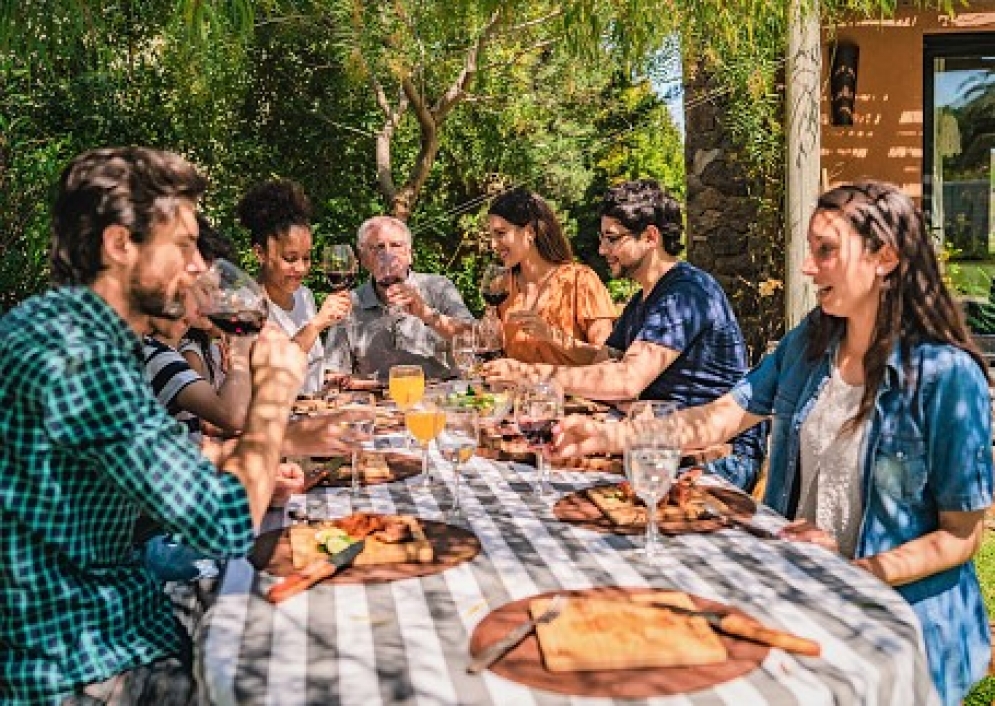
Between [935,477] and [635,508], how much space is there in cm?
62

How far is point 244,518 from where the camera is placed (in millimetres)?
1580

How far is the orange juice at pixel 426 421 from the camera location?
2322 mm

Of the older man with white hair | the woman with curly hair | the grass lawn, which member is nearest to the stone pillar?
the grass lawn

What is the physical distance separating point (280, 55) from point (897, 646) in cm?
801

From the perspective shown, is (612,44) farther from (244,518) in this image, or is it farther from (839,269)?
(244,518)

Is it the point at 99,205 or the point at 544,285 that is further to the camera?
the point at 544,285

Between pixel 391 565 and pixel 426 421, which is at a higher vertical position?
pixel 426 421

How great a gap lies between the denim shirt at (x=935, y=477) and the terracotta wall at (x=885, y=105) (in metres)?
5.07

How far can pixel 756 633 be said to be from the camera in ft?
4.83

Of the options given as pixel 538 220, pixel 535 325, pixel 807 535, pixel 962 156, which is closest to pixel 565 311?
pixel 538 220


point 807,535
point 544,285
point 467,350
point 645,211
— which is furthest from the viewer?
point 544,285

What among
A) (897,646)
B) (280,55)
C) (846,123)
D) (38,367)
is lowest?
(897,646)

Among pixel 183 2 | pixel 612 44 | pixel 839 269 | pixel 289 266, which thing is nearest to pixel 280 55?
pixel 612 44

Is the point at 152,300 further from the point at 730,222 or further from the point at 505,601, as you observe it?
the point at 730,222
